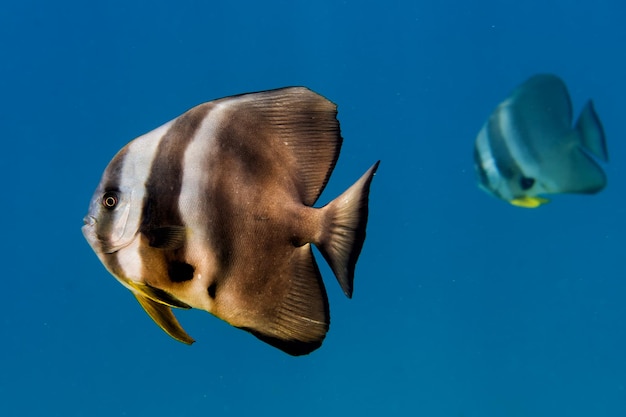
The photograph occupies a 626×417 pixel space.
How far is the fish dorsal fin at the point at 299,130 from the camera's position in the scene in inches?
44.9

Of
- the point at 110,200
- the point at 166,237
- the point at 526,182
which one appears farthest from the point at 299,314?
the point at 526,182

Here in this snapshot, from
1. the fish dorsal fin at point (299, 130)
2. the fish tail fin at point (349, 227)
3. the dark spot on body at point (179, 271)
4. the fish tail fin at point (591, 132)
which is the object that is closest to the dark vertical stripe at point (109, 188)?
the dark spot on body at point (179, 271)

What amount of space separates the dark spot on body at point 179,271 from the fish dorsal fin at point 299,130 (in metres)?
0.26

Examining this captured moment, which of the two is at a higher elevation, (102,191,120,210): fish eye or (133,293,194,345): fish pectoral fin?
(102,191,120,210): fish eye

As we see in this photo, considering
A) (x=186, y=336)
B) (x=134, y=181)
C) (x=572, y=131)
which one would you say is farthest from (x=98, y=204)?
(x=572, y=131)

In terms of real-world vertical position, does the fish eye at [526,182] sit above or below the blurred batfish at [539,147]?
below

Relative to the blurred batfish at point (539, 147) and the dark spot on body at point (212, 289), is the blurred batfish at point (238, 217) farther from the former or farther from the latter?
the blurred batfish at point (539, 147)

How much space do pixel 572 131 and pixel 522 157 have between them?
29cm

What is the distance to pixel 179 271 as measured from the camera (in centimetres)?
102

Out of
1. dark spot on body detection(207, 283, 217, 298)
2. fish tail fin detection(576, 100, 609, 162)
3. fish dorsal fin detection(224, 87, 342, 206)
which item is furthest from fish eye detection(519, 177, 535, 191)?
dark spot on body detection(207, 283, 217, 298)

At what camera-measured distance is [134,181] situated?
104cm

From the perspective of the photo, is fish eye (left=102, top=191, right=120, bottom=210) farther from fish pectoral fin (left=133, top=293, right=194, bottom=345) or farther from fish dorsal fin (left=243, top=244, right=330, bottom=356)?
fish dorsal fin (left=243, top=244, right=330, bottom=356)

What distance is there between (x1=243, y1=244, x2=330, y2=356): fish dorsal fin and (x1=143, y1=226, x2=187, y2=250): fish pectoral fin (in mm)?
222

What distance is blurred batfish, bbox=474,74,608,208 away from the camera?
9.56ft
